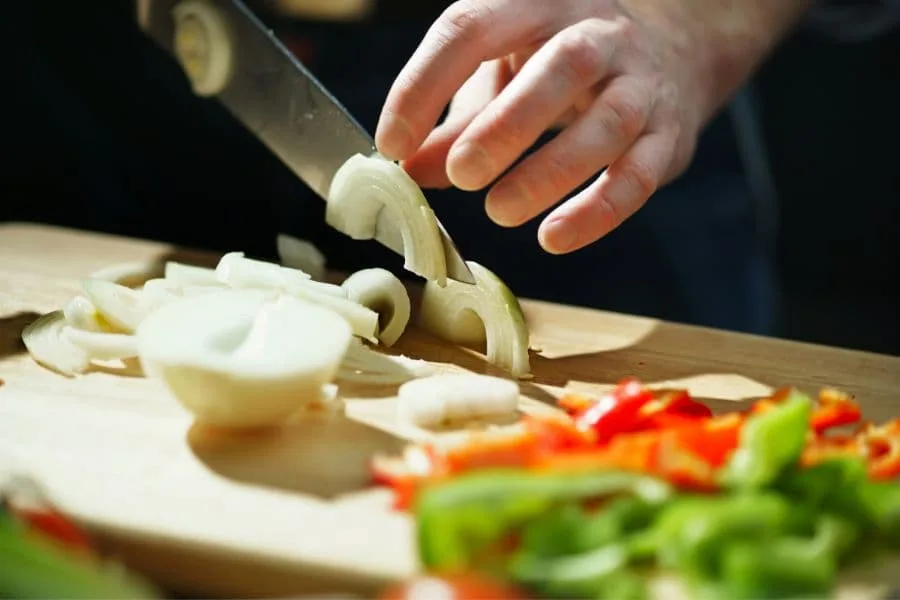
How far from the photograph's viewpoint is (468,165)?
1.42 m

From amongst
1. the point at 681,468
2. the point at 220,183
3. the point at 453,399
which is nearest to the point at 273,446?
the point at 453,399

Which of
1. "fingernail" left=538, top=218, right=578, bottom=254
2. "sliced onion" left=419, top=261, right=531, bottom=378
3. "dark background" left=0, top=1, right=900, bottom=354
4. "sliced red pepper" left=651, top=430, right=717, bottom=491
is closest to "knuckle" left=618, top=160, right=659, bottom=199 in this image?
"fingernail" left=538, top=218, right=578, bottom=254

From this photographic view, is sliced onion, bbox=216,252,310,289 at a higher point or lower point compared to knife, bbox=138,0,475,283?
lower

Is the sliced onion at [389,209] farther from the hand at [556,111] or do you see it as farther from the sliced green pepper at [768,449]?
the sliced green pepper at [768,449]

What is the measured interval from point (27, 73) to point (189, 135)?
33 cm

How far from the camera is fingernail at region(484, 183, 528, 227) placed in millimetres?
1477

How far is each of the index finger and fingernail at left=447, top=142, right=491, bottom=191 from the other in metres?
0.09

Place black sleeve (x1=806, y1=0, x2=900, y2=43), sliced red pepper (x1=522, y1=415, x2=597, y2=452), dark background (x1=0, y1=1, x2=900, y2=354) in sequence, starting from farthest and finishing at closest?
1. black sleeve (x1=806, y1=0, x2=900, y2=43)
2. dark background (x1=0, y1=1, x2=900, y2=354)
3. sliced red pepper (x1=522, y1=415, x2=597, y2=452)

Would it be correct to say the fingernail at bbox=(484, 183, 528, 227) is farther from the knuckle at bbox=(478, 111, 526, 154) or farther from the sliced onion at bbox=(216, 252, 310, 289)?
the sliced onion at bbox=(216, 252, 310, 289)

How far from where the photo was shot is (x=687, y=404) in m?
1.36

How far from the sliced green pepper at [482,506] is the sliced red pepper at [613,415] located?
25 cm

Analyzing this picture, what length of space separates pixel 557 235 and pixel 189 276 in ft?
1.75

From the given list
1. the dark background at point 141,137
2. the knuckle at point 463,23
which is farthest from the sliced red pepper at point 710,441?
the dark background at point 141,137

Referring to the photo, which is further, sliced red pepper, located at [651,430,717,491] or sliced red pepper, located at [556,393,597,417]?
sliced red pepper, located at [556,393,597,417]
